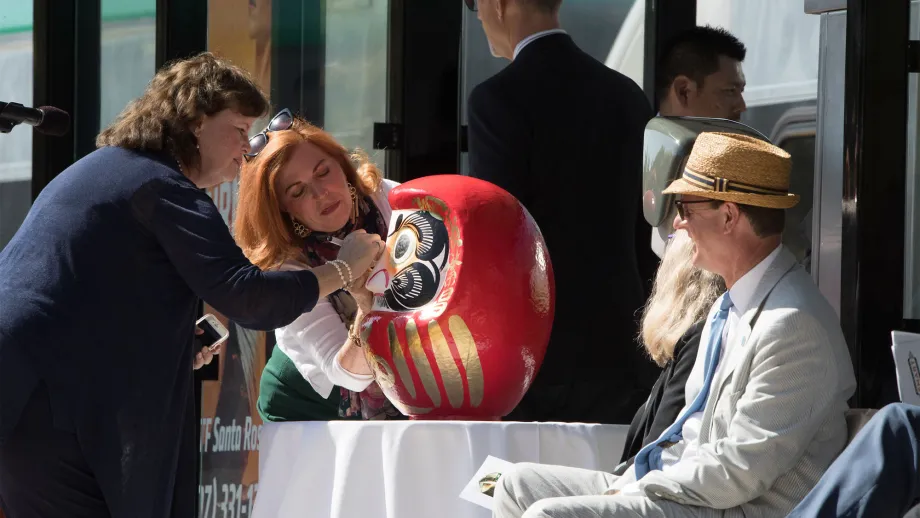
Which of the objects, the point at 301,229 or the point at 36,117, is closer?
the point at 36,117

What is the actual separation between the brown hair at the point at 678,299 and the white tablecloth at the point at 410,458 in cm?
25

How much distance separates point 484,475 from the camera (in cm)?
288

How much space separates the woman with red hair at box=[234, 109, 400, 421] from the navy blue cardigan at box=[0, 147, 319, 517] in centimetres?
50

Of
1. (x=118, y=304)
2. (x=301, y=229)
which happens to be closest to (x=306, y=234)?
(x=301, y=229)

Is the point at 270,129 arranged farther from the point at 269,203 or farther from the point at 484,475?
the point at 484,475

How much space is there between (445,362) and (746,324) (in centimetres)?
79

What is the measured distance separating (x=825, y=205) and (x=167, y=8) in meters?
2.96

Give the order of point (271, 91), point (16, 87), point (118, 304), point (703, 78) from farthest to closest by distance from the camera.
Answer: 1. point (16, 87)
2. point (271, 91)
3. point (703, 78)
4. point (118, 304)

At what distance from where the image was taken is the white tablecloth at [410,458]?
302cm

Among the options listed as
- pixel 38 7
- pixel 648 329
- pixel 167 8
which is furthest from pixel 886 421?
pixel 38 7

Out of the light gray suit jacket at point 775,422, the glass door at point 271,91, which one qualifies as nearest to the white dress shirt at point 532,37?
the light gray suit jacket at point 775,422

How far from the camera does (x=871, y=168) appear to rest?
3.06m

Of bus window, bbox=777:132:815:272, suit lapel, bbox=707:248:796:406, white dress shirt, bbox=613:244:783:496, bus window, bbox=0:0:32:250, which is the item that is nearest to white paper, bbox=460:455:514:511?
white dress shirt, bbox=613:244:783:496

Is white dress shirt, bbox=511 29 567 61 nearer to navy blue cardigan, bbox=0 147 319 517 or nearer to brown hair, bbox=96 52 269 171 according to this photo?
brown hair, bbox=96 52 269 171
